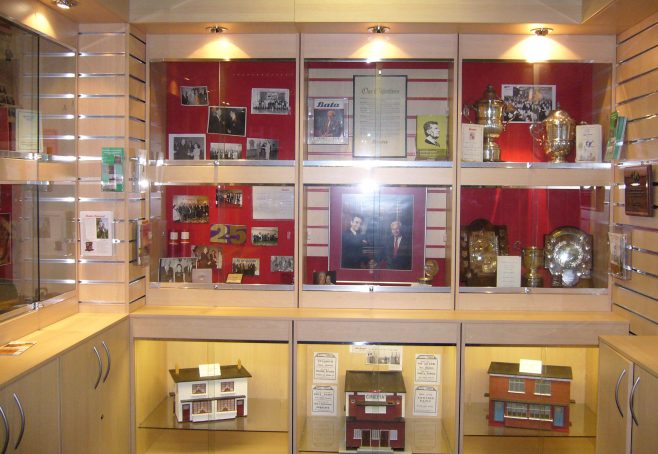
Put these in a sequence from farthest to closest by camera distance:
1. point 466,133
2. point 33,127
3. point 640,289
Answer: point 466,133, point 640,289, point 33,127

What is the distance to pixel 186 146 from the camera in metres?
3.97

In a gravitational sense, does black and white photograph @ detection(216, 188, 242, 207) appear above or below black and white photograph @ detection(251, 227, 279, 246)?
above

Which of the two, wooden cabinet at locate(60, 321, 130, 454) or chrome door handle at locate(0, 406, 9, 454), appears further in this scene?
wooden cabinet at locate(60, 321, 130, 454)

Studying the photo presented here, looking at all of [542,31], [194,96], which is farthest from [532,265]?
[194,96]

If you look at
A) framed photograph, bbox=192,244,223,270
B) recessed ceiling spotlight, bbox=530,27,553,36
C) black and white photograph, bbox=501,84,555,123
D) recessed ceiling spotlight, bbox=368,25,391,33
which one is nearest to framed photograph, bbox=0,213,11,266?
framed photograph, bbox=192,244,223,270

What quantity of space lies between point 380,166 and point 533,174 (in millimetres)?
949

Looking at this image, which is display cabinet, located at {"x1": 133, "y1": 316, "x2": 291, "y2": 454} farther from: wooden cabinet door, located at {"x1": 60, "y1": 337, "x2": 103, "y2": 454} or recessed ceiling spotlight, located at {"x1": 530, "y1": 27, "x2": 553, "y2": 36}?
recessed ceiling spotlight, located at {"x1": 530, "y1": 27, "x2": 553, "y2": 36}

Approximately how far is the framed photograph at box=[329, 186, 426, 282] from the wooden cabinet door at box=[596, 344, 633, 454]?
1210mm

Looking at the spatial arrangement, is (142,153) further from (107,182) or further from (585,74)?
(585,74)

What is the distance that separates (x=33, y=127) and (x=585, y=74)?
3219 mm

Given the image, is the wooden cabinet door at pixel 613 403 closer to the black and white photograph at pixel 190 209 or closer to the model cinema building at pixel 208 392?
the model cinema building at pixel 208 392

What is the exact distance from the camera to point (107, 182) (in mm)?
3629

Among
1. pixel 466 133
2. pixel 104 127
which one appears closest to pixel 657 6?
pixel 466 133

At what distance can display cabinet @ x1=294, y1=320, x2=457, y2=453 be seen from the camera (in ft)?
11.9
